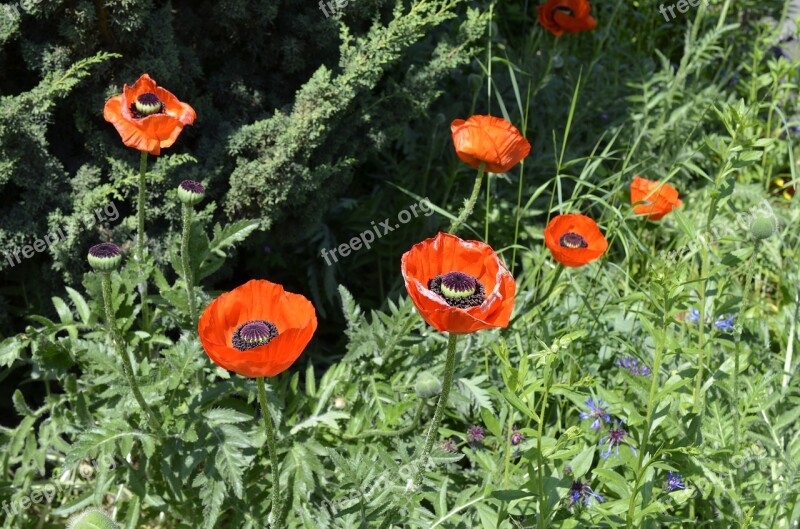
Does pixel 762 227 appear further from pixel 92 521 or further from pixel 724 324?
pixel 92 521

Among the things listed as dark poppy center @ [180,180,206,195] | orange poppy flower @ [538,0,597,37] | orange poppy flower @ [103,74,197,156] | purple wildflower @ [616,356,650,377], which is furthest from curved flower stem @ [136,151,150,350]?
orange poppy flower @ [538,0,597,37]

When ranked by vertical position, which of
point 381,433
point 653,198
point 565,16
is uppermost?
point 565,16

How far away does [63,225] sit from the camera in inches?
108

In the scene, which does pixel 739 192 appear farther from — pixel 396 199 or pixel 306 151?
pixel 306 151

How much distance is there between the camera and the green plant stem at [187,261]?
2.06 metres

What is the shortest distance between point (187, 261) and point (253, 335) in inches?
19.4

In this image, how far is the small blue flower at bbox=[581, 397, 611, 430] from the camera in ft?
7.74

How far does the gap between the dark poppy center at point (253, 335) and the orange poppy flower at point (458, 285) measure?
33cm

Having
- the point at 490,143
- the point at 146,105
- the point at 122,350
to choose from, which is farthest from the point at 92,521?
the point at 490,143

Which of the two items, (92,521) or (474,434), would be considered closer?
(92,521)

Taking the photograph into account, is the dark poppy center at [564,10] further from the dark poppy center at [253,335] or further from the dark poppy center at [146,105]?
the dark poppy center at [253,335]

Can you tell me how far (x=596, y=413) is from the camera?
238 centimetres

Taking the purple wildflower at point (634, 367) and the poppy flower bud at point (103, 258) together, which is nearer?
the poppy flower bud at point (103, 258)

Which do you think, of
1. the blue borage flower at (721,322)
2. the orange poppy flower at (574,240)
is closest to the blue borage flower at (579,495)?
the orange poppy flower at (574,240)
